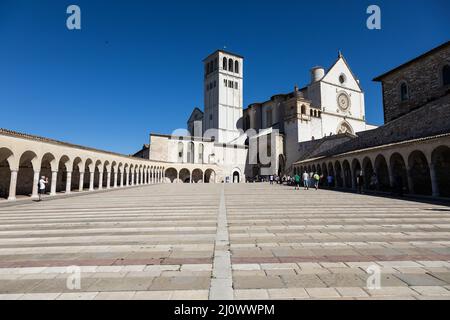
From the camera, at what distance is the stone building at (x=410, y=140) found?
1517 centimetres

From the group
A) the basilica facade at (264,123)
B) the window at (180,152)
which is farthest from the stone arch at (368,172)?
the window at (180,152)

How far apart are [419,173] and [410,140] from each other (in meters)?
2.50

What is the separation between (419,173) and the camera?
55.3 ft

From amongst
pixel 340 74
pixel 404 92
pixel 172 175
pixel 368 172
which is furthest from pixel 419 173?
pixel 172 175

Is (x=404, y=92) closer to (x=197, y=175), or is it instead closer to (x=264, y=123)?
(x=264, y=123)

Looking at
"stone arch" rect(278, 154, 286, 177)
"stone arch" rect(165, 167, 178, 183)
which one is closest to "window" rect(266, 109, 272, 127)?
"stone arch" rect(278, 154, 286, 177)

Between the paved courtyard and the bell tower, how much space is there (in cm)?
5017

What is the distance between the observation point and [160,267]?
390cm

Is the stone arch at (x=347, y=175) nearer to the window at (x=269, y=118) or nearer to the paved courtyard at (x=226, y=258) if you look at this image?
the paved courtyard at (x=226, y=258)

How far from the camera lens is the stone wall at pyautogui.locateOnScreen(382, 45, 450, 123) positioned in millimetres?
21828

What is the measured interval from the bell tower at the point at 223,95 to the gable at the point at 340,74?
68.8ft

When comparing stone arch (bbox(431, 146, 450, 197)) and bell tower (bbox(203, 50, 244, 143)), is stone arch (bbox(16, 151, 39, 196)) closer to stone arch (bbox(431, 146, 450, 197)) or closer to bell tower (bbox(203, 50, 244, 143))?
stone arch (bbox(431, 146, 450, 197))
